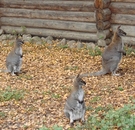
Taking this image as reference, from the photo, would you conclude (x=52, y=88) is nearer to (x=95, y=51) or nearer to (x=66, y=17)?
(x=95, y=51)

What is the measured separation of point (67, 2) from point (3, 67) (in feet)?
11.4

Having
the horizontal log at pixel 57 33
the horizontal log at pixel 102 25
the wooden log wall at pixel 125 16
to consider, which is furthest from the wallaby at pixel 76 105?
the horizontal log at pixel 57 33

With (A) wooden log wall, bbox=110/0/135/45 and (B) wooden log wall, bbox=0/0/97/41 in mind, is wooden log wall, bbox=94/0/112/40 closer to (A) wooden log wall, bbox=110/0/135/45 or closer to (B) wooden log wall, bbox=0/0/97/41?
(A) wooden log wall, bbox=110/0/135/45

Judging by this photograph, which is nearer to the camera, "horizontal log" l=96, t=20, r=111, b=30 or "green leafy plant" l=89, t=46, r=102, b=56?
"green leafy plant" l=89, t=46, r=102, b=56

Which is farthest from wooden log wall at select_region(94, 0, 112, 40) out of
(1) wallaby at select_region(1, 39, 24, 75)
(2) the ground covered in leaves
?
(1) wallaby at select_region(1, 39, 24, 75)

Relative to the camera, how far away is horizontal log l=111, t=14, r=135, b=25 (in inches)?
473

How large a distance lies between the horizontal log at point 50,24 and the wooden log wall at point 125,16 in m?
0.90

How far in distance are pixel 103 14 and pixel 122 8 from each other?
1.98 feet

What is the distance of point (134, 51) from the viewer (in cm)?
1159

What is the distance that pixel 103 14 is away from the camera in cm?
1224

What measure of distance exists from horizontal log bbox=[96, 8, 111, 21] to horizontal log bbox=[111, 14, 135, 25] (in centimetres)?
20

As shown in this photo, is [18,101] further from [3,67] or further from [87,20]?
[87,20]

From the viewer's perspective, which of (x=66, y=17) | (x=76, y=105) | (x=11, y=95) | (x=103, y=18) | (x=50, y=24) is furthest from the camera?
(x=50, y=24)

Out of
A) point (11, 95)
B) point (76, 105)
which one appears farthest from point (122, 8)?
point (76, 105)
